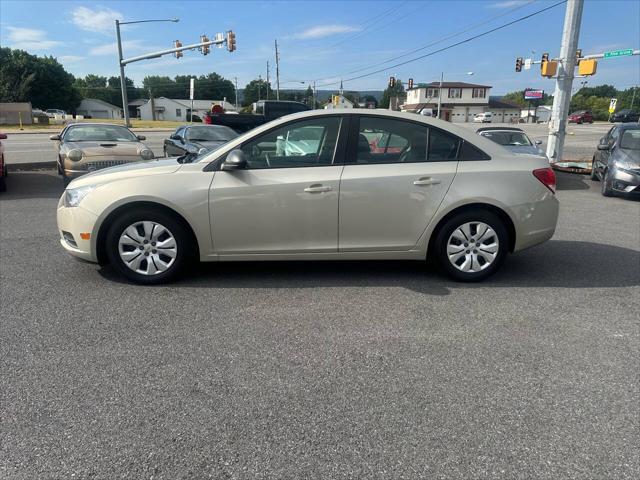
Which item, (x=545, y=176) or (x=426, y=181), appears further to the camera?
(x=545, y=176)

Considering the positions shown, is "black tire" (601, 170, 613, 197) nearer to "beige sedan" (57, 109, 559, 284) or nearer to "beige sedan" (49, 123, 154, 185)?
"beige sedan" (57, 109, 559, 284)

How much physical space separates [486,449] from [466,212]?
2.63m

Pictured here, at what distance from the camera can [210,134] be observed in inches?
520

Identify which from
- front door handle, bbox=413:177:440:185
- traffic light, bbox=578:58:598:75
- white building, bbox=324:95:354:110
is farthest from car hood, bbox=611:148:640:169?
traffic light, bbox=578:58:598:75

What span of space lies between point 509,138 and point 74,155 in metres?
10.2

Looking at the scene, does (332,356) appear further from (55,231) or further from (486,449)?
(55,231)

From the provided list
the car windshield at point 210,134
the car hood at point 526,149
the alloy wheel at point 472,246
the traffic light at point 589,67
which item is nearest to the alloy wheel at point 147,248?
the alloy wheel at point 472,246

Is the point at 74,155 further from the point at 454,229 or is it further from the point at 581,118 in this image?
the point at 581,118

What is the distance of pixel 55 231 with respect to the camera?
6637 mm

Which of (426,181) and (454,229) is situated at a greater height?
(426,181)

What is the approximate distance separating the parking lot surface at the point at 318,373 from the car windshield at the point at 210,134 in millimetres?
8306

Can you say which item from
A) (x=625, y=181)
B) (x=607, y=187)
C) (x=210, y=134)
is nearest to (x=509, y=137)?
(x=607, y=187)

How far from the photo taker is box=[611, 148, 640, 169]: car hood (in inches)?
382

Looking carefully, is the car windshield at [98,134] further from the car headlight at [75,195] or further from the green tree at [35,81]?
the green tree at [35,81]
